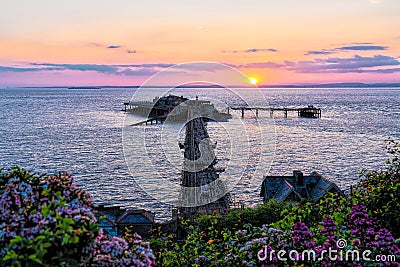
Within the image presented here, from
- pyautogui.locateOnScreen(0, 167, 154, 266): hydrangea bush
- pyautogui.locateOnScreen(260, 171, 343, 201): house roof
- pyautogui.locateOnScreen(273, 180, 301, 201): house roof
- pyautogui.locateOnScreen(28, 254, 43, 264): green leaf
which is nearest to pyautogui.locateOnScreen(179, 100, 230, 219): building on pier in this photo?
pyautogui.locateOnScreen(260, 171, 343, 201): house roof

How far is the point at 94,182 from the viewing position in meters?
39.5

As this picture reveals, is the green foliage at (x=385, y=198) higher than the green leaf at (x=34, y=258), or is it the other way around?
the green leaf at (x=34, y=258)

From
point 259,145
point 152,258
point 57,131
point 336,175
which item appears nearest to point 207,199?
point 336,175

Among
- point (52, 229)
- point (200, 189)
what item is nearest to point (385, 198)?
point (52, 229)

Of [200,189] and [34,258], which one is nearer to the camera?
[34,258]

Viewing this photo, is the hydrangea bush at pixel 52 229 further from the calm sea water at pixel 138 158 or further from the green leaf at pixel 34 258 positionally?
the calm sea water at pixel 138 158

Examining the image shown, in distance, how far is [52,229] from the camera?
135 inches

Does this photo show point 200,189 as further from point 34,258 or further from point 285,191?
point 34,258

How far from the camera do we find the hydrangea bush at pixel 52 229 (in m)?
3.32

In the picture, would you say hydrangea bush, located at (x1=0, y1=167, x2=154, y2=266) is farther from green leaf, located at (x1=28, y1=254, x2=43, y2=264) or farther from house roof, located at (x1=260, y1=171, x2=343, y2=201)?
house roof, located at (x1=260, y1=171, x2=343, y2=201)

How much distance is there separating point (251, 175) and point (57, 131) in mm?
50462

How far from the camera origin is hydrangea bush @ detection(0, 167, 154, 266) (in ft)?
10.9

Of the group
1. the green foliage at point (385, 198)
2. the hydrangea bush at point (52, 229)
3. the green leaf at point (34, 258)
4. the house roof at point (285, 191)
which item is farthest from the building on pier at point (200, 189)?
the green leaf at point (34, 258)

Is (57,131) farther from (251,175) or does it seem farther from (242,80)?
(242,80)
